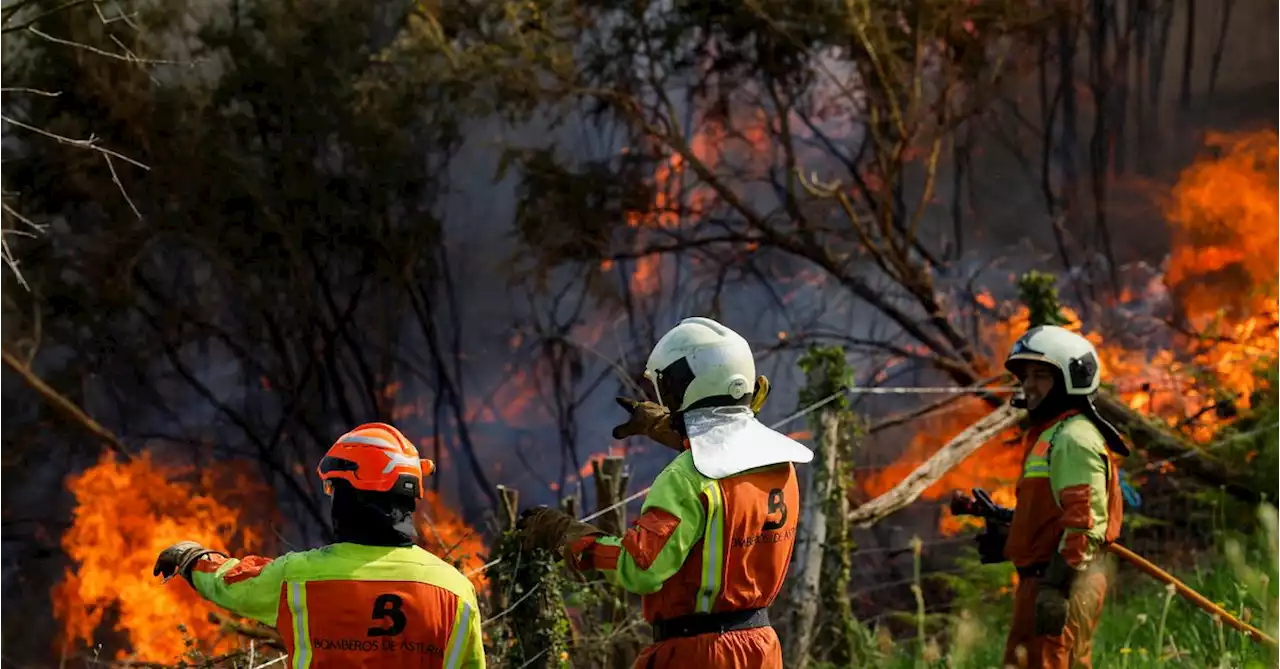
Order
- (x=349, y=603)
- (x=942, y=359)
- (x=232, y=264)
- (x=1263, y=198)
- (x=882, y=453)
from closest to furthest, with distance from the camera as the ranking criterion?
(x=349, y=603) < (x=942, y=359) < (x=1263, y=198) < (x=882, y=453) < (x=232, y=264)

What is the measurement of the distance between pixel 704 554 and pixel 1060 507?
209 centimetres

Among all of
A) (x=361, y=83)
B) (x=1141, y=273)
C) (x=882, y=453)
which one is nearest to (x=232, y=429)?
(x=361, y=83)

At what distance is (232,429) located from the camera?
17719 millimetres

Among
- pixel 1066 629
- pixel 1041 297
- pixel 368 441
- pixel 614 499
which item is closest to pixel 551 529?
pixel 368 441

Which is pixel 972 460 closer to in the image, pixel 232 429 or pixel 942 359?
pixel 942 359

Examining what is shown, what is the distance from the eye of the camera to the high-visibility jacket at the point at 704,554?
3.50m

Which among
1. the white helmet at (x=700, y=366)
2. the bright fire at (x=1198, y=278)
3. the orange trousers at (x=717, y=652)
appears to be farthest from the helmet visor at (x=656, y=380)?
the bright fire at (x=1198, y=278)

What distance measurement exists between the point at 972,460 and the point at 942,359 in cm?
234

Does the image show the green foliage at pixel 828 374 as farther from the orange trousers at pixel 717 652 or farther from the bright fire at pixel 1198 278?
the bright fire at pixel 1198 278

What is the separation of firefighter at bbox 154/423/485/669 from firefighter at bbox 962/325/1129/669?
2.64 meters

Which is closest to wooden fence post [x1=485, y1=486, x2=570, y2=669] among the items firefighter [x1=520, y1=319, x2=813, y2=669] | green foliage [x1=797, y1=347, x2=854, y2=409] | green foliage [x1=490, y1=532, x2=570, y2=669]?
green foliage [x1=490, y1=532, x2=570, y2=669]

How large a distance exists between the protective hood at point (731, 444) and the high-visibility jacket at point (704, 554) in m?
0.05

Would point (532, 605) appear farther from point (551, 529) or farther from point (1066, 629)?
point (1066, 629)

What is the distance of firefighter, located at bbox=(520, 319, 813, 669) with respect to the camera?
352cm
